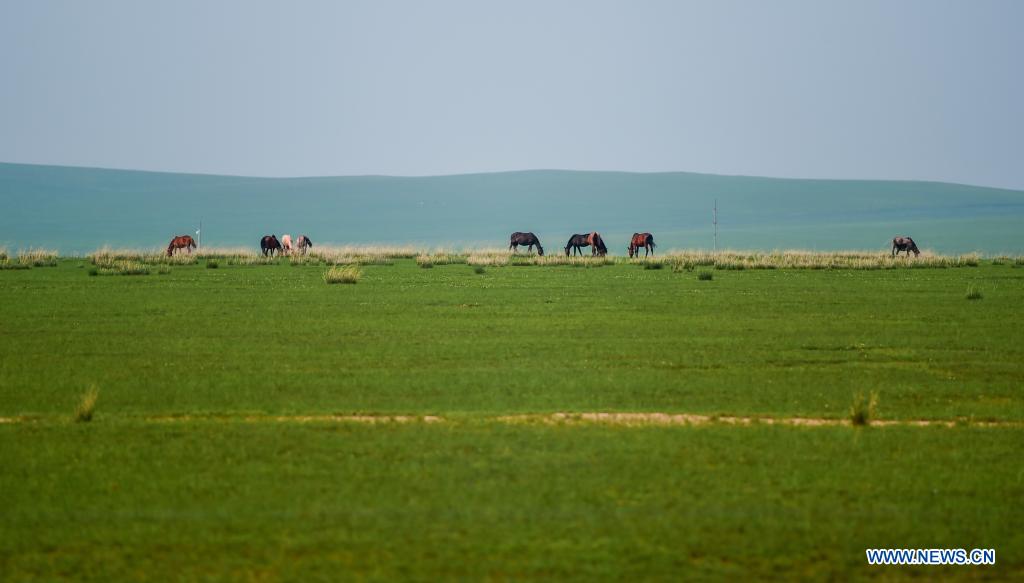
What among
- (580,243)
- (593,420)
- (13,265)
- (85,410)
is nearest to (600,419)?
(593,420)

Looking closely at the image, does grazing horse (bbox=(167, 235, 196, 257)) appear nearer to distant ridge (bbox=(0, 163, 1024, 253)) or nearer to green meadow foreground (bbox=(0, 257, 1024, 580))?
green meadow foreground (bbox=(0, 257, 1024, 580))

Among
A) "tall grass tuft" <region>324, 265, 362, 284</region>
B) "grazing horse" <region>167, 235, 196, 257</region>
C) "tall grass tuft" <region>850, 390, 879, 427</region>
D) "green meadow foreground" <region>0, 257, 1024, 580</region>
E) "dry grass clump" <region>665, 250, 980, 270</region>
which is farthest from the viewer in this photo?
"grazing horse" <region>167, 235, 196, 257</region>

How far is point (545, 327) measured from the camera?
23.3 m

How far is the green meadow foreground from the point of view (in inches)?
324

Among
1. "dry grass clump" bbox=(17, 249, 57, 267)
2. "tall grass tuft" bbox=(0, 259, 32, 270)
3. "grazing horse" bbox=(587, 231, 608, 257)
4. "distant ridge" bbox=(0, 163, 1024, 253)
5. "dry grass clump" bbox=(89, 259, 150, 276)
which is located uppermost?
"distant ridge" bbox=(0, 163, 1024, 253)

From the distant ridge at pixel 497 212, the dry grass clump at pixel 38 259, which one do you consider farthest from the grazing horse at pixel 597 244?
the distant ridge at pixel 497 212

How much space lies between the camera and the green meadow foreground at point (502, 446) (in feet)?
27.0

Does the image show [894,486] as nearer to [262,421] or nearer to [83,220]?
[262,421]

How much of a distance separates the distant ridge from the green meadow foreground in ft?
357

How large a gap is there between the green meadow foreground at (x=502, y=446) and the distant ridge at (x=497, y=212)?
357 ft

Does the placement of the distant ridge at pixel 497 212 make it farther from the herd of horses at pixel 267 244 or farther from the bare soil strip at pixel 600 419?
the bare soil strip at pixel 600 419

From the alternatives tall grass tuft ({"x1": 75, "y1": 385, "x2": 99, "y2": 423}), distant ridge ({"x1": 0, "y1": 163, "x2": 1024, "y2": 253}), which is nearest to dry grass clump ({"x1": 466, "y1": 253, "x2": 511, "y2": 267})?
tall grass tuft ({"x1": 75, "y1": 385, "x2": 99, "y2": 423})

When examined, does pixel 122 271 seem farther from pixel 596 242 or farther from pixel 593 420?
pixel 593 420

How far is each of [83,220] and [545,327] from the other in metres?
152
